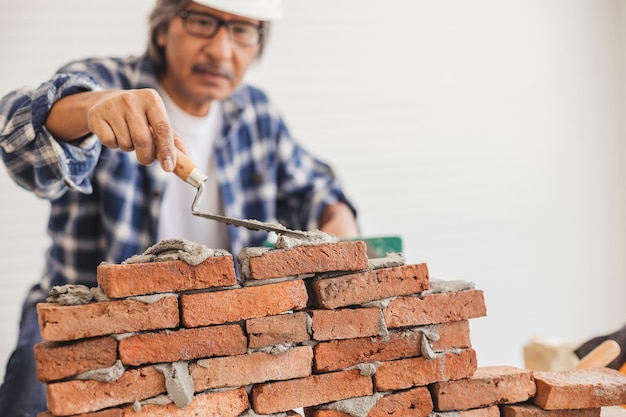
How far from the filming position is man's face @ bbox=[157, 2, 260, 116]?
8.50 ft

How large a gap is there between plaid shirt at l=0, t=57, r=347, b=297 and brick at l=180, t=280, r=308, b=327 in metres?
0.77

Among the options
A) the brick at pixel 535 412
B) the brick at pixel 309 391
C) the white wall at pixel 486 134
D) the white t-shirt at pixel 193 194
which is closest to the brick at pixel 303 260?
the brick at pixel 309 391

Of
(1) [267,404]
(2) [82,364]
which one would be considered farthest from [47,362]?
(1) [267,404]

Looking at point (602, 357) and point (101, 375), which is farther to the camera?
point (602, 357)

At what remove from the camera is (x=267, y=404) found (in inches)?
53.1

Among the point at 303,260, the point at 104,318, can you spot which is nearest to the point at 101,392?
the point at 104,318

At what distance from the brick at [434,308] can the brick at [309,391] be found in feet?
0.46

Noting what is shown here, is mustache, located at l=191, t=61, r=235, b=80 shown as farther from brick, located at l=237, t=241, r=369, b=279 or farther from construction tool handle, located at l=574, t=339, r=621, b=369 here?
construction tool handle, located at l=574, t=339, r=621, b=369

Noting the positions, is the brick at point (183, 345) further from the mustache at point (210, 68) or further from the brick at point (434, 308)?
the mustache at point (210, 68)

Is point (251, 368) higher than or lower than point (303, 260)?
lower

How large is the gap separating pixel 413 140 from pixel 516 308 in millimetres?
1533

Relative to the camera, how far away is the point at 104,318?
1256 millimetres

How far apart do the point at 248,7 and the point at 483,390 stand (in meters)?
1.70

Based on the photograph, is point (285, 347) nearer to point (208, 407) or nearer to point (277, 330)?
point (277, 330)
